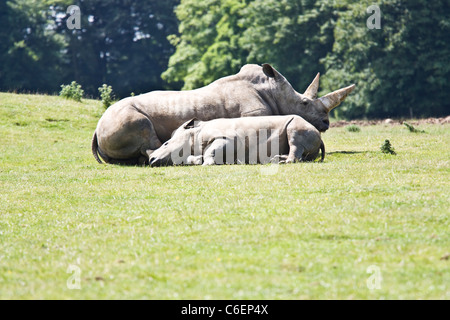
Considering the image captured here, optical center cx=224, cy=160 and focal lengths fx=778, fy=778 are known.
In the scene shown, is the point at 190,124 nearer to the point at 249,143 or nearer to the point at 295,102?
the point at 249,143

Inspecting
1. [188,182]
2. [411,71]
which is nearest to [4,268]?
[188,182]

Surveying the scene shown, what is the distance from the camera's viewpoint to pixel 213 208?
462 inches

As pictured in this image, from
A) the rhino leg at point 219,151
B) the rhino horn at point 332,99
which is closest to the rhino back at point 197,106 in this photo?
the rhino horn at point 332,99

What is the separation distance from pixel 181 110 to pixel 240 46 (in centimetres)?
3768

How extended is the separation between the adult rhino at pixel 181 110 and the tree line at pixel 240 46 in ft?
50.3

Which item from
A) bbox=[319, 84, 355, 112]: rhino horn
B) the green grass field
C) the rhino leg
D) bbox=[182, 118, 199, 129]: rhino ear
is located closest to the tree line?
bbox=[319, 84, 355, 112]: rhino horn

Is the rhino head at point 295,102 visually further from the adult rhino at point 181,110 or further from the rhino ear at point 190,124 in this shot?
the rhino ear at point 190,124

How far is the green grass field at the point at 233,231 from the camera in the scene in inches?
→ 314

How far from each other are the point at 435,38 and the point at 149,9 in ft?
120

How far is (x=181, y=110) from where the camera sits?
1878 cm

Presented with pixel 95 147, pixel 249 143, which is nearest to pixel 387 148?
pixel 249 143

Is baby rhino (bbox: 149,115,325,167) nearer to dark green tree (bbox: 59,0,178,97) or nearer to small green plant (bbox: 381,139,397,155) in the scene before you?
small green plant (bbox: 381,139,397,155)
